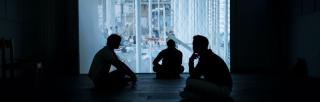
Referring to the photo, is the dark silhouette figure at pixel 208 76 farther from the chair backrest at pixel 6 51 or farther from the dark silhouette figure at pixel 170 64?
the dark silhouette figure at pixel 170 64

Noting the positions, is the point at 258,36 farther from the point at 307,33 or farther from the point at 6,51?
the point at 6,51

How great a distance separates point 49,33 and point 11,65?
3.00 meters

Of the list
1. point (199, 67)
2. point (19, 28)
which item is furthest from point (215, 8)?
point (199, 67)

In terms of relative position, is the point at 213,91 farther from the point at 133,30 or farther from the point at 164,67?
the point at 133,30

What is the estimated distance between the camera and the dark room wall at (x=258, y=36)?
32.9 ft

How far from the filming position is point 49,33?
9.66 meters

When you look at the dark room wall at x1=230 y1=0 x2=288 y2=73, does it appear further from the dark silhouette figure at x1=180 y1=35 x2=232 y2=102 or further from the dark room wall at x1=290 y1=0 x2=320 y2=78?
the dark silhouette figure at x1=180 y1=35 x2=232 y2=102

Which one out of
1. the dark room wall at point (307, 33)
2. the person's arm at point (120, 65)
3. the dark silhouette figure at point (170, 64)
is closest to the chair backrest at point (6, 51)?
the person's arm at point (120, 65)

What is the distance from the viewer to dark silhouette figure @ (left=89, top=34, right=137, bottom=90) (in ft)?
19.5

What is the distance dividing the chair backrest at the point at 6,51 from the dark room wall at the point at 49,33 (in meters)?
0.87

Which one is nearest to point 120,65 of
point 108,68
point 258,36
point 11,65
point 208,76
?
point 108,68

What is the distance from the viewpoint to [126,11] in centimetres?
1066

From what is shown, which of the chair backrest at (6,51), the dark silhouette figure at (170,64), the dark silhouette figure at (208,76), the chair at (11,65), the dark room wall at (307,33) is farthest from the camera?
the dark silhouette figure at (170,64)

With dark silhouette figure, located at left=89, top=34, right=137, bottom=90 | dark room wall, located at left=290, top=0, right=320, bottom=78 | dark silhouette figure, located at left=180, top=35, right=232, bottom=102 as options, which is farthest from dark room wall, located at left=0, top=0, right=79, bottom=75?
dark silhouette figure, located at left=180, top=35, right=232, bottom=102
